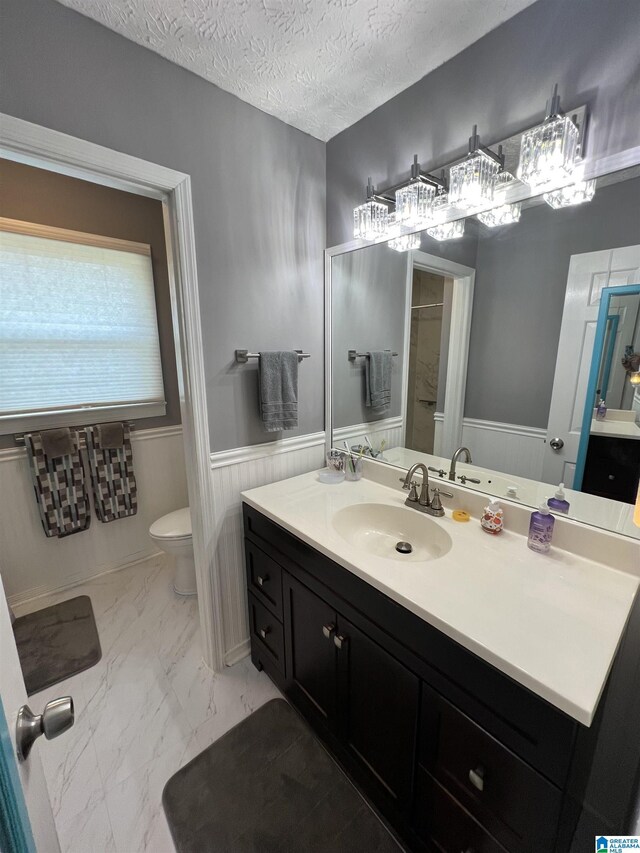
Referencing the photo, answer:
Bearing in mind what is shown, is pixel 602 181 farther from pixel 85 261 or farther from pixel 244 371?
pixel 85 261

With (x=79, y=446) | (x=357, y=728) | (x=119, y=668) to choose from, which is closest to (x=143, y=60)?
(x=79, y=446)

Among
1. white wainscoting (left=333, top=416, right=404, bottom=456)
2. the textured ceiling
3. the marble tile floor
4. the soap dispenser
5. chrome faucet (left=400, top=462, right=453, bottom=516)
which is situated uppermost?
the textured ceiling

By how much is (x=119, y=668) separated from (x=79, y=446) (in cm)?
124

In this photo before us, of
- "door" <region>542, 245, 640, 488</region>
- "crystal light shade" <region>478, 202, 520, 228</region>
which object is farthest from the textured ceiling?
"door" <region>542, 245, 640, 488</region>

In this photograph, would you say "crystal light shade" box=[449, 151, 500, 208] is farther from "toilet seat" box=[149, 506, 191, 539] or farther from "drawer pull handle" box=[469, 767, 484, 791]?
"toilet seat" box=[149, 506, 191, 539]

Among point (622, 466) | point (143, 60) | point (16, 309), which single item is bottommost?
point (622, 466)

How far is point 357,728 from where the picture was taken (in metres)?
1.17

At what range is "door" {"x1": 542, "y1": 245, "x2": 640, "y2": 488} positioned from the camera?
101 cm

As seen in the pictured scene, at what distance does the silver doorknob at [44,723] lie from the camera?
1.66 ft

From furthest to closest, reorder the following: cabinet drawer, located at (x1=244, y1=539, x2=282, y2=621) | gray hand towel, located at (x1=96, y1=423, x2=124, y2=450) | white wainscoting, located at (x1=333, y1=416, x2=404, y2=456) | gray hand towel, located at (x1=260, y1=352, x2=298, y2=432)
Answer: gray hand towel, located at (x1=96, y1=423, x2=124, y2=450)
white wainscoting, located at (x1=333, y1=416, x2=404, y2=456)
gray hand towel, located at (x1=260, y1=352, x2=298, y2=432)
cabinet drawer, located at (x1=244, y1=539, x2=282, y2=621)

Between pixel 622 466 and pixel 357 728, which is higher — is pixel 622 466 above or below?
above

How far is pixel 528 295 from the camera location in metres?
1.18

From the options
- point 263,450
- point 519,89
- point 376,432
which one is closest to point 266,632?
point 263,450

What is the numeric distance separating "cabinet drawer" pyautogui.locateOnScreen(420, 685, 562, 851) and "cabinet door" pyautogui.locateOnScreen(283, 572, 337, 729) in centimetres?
38
